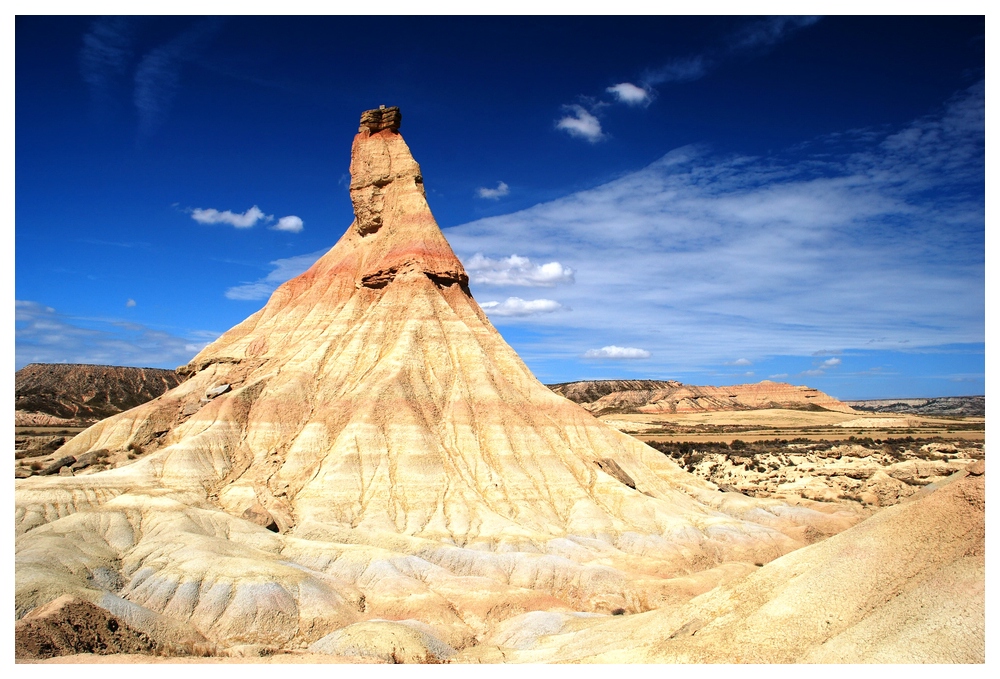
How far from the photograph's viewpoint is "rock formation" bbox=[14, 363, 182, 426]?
119250 millimetres

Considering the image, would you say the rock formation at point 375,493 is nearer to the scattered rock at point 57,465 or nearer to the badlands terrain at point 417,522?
the badlands terrain at point 417,522

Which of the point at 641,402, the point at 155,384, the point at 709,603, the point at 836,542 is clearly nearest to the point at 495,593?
the point at 709,603

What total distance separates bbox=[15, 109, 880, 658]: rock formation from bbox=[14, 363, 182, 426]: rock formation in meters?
87.6

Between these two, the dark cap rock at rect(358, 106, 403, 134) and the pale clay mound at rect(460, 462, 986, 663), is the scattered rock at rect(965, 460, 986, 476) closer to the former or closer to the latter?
the pale clay mound at rect(460, 462, 986, 663)

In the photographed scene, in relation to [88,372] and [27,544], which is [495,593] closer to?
[27,544]

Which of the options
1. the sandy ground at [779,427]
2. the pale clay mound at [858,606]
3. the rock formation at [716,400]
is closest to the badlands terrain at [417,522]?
the pale clay mound at [858,606]

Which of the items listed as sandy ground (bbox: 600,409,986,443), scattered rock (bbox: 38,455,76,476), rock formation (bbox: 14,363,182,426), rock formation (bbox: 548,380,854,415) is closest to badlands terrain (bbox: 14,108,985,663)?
scattered rock (bbox: 38,455,76,476)

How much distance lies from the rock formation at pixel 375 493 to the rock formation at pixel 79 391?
8758 cm

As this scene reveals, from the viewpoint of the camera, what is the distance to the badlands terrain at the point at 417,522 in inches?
642

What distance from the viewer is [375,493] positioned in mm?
37438

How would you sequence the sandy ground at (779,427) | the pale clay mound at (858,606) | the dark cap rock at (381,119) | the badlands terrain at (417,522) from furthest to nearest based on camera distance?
the sandy ground at (779,427)
the dark cap rock at (381,119)
the badlands terrain at (417,522)
the pale clay mound at (858,606)

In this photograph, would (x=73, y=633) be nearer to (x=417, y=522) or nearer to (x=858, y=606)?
(x=417, y=522)

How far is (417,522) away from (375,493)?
3509 millimetres

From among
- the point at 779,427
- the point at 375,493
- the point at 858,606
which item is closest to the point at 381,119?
the point at 375,493
